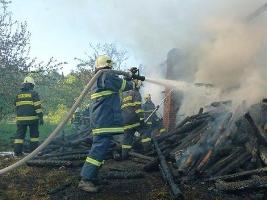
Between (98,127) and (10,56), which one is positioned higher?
(10,56)

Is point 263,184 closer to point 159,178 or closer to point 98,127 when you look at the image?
Result: point 159,178

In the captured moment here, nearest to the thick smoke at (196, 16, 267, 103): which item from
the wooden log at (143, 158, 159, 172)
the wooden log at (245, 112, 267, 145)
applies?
the wooden log at (245, 112, 267, 145)

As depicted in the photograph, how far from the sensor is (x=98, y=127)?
5906mm

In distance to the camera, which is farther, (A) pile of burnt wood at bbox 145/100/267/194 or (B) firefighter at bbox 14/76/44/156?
(B) firefighter at bbox 14/76/44/156

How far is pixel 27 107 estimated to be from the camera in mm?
10344

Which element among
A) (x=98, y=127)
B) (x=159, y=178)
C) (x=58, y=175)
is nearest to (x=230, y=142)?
(x=159, y=178)

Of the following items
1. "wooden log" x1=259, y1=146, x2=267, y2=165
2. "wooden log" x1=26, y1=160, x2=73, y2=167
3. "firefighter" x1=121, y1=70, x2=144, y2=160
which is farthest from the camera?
"firefighter" x1=121, y1=70, x2=144, y2=160

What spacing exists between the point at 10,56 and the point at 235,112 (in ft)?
44.9

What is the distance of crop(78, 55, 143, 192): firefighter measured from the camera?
5.77 m

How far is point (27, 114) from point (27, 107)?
214 millimetres

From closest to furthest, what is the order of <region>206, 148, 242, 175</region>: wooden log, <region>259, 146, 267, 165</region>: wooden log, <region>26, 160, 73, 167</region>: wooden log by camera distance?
<region>259, 146, 267, 165</region>: wooden log
<region>206, 148, 242, 175</region>: wooden log
<region>26, 160, 73, 167</region>: wooden log

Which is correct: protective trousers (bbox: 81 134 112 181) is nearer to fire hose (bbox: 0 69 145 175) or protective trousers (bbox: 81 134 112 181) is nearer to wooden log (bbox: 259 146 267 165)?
fire hose (bbox: 0 69 145 175)

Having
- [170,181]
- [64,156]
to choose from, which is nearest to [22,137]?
[64,156]

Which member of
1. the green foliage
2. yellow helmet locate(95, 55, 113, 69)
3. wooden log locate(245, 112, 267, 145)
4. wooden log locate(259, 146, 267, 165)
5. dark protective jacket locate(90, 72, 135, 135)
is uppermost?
yellow helmet locate(95, 55, 113, 69)
